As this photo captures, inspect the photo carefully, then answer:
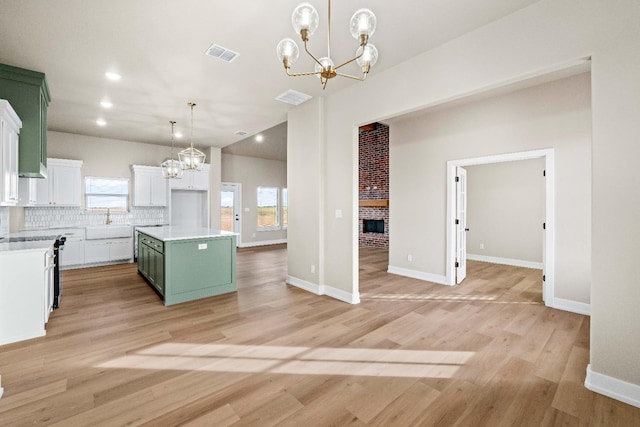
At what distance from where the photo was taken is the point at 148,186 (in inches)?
284

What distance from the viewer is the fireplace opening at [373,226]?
29.8 feet

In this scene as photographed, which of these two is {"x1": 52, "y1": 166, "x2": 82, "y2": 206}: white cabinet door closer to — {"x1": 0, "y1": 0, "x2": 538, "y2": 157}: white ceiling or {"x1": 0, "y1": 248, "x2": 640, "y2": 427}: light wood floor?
{"x1": 0, "y1": 0, "x2": 538, "y2": 157}: white ceiling

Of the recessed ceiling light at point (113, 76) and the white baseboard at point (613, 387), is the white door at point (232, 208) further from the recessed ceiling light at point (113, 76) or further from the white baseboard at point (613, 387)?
the white baseboard at point (613, 387)

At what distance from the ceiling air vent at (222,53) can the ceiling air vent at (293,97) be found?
1.08 metres

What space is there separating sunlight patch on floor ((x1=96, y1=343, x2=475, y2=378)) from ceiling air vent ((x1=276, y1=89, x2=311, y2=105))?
3.38 meters

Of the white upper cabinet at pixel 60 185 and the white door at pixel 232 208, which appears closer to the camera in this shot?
the white upper cabinet at pixel 60 185

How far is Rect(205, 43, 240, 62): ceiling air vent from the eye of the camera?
120 inches

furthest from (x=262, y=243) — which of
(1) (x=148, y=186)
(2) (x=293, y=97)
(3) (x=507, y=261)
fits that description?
(3) (x=507, y=261)

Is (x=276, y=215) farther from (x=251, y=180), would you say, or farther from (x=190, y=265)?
(x=190, y=265)

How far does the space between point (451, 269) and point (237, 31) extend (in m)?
4.51

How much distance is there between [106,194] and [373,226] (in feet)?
23.7

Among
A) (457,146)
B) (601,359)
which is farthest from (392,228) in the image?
(601,359)

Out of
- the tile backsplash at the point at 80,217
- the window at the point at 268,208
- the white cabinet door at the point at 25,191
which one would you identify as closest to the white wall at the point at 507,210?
the window at the point at 268,208

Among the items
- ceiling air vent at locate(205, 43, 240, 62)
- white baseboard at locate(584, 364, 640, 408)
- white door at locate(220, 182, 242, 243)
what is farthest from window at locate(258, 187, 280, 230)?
white baseboard at locate(584, 364, 640, 408)
